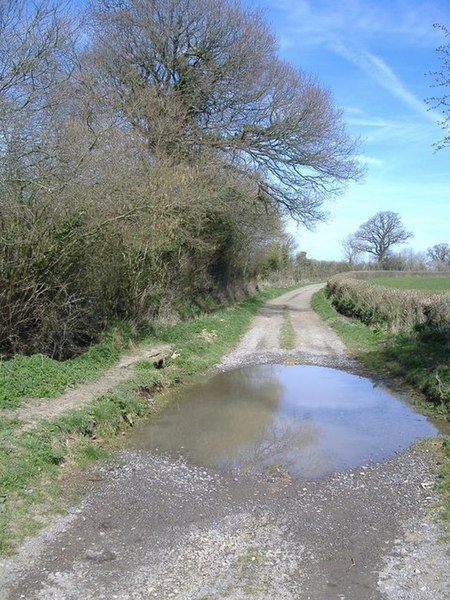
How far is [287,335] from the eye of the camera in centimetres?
2177

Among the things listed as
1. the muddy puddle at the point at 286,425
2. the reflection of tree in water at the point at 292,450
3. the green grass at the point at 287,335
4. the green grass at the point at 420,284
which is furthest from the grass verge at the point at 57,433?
the green grass at the point at 420,284

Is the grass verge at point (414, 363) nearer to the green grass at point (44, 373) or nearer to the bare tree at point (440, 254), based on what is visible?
the green grass at point (44, 373)

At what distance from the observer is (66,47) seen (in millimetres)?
12039

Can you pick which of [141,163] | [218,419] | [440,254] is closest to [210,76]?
[141,163]

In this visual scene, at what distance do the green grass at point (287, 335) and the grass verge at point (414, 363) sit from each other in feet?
6.40

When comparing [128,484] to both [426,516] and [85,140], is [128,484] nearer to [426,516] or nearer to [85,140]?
[426,516]

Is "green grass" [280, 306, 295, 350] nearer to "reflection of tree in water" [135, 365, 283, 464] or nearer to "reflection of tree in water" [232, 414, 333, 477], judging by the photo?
"reflection of tree in water" [135, 365, 283, 464]

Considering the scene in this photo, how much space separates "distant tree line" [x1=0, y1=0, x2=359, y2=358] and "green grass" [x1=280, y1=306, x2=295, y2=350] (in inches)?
153

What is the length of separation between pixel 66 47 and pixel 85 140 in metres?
2.02

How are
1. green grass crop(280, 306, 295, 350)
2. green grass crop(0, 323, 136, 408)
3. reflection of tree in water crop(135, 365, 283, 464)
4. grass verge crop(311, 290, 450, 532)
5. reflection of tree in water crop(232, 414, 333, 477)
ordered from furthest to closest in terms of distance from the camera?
Answer: green grass crop(280, 306, 295, 350) < green grass crop(0, 323, 136, 408) < reflection of tree in water crop(135, 365, 283, 464) < grass verge crop(311, 290, 450, 532) < reflection of tree in water crop(232, 414, 333, 477)

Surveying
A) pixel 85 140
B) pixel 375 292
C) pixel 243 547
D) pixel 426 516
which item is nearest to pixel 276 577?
pixel 243 547

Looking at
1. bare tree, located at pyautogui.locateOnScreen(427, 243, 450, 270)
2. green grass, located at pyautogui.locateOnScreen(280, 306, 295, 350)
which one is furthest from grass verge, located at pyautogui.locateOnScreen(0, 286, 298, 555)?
bare tree, located at pyautogui.locateOnScreen(427, 243, 450, 270)

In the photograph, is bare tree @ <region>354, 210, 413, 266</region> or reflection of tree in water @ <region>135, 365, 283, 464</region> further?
bare tree @ <region>354, 210, 413, 266</region>

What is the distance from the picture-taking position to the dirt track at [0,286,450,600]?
465 cm
